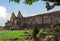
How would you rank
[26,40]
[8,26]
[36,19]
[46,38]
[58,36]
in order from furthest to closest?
[8,26] < [36,19] < [26,40] < [46,38] < [58,36]

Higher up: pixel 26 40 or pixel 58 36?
pixel 58 36

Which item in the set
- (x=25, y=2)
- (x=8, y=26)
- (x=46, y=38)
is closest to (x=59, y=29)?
(x=46, y=38)

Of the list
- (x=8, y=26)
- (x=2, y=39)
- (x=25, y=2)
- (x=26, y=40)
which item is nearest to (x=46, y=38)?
(x=25, y=2)

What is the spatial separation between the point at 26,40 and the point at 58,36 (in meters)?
4.03

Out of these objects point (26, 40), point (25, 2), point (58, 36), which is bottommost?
point (26, 40)

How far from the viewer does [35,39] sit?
17.0 feet

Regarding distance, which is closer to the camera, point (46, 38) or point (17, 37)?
point (46, 38)

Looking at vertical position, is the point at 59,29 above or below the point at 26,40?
above

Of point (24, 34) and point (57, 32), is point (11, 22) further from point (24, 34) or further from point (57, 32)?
point (57, 32)

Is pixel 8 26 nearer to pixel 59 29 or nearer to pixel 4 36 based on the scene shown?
pixel 4 36

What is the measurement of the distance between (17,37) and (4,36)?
66 cm

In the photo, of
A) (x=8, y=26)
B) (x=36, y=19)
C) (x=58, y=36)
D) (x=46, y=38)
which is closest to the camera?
(x=58, y=36)

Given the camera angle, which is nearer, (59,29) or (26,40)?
(59,29)

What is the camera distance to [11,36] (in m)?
9.07
